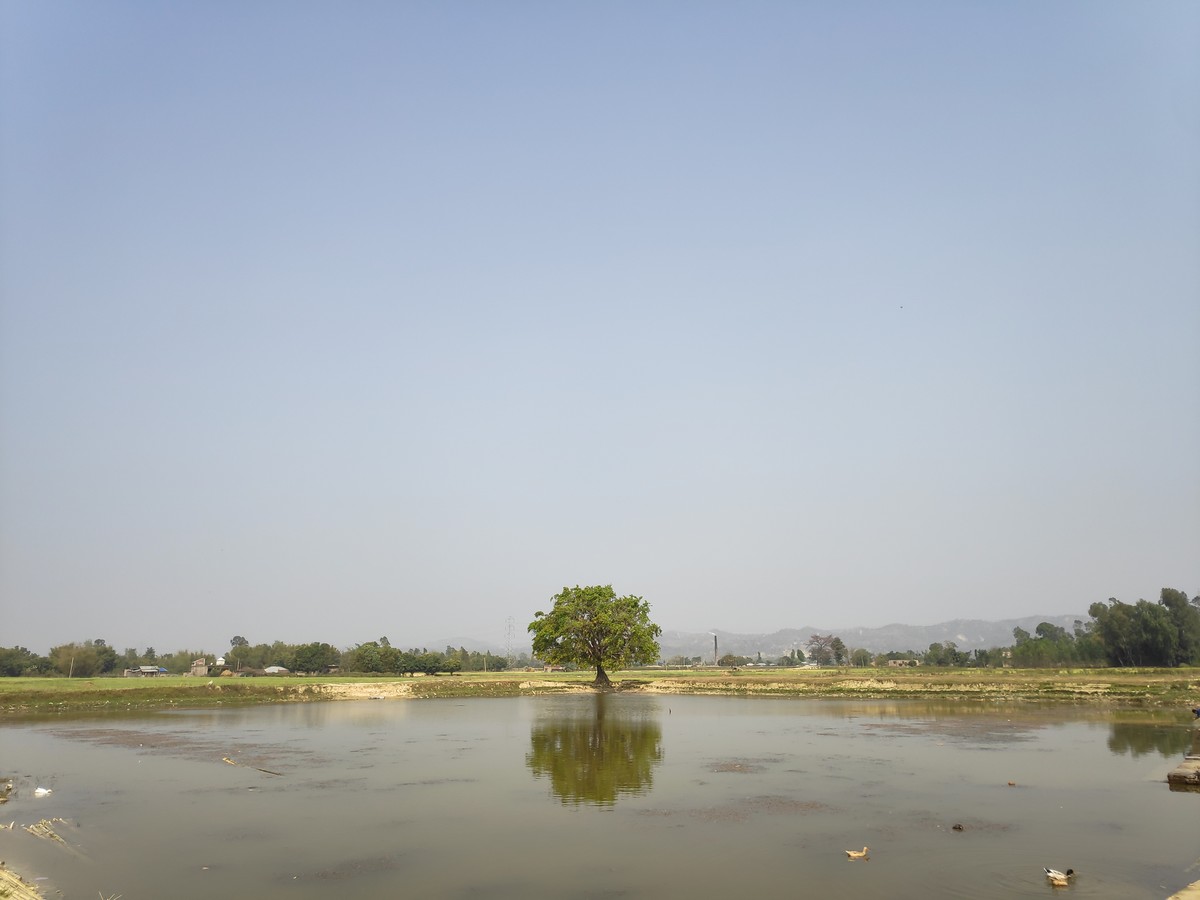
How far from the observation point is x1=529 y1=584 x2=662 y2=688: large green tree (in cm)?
8006

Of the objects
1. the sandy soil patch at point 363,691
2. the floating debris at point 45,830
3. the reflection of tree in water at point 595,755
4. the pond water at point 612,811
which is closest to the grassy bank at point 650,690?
the sandy soil patch at point 363,691

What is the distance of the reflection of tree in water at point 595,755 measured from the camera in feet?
85.2

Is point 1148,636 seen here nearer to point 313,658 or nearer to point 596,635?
point 596,635

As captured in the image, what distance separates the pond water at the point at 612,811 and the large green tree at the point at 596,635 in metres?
37.7

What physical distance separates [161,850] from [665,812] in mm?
13017

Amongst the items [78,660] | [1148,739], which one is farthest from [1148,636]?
[78,660]

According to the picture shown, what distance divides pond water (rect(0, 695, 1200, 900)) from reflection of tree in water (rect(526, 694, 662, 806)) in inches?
7.1

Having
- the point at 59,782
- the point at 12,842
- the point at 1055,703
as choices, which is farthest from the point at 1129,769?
the point at 59,782

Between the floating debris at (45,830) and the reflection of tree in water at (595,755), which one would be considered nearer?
the floating debris at (45,830)

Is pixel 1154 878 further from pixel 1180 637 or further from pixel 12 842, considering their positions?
pixel 1180 637

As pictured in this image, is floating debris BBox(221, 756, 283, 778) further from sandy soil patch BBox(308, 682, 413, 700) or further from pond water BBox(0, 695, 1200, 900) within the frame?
sandy soil patch BBox(308, 682, 413, 700)

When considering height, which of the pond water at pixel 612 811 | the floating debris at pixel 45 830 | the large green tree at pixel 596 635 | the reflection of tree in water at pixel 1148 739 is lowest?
the reflection of tree in water at pixel 1148 739

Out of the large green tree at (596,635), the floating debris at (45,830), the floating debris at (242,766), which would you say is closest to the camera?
the floating debris at (45,830)

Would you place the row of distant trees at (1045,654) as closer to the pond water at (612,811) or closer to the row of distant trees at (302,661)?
the row of distant trees at (302,661)
